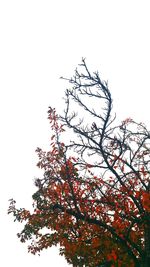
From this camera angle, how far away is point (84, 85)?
35.6 feet

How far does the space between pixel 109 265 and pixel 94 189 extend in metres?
2.79

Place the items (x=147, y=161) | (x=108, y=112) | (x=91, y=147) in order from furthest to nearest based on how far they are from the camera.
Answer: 1. (x=147, y=161)
2. (x=91, y=147)
3. (x=108, y=112)

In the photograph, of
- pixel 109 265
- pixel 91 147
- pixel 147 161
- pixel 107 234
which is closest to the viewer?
pixel 91 147

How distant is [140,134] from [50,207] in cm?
641

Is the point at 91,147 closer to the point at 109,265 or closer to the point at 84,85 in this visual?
the point at 84,85

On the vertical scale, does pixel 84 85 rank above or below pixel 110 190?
above

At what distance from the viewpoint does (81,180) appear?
39.2 feet

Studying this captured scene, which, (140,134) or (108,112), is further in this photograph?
(140,134)

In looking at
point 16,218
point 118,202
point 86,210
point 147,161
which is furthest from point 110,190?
point 16,218

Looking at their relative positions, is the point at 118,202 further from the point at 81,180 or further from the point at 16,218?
the point at 16,218

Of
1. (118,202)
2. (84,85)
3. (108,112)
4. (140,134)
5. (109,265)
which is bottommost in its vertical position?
(109,265)

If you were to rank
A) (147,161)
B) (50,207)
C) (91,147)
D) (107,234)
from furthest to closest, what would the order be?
(147,161) → (107,234) → (91,147) → (50,207)

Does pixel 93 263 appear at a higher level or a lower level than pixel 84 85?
lower

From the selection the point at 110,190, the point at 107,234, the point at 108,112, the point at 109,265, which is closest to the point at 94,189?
the point at 110,190
